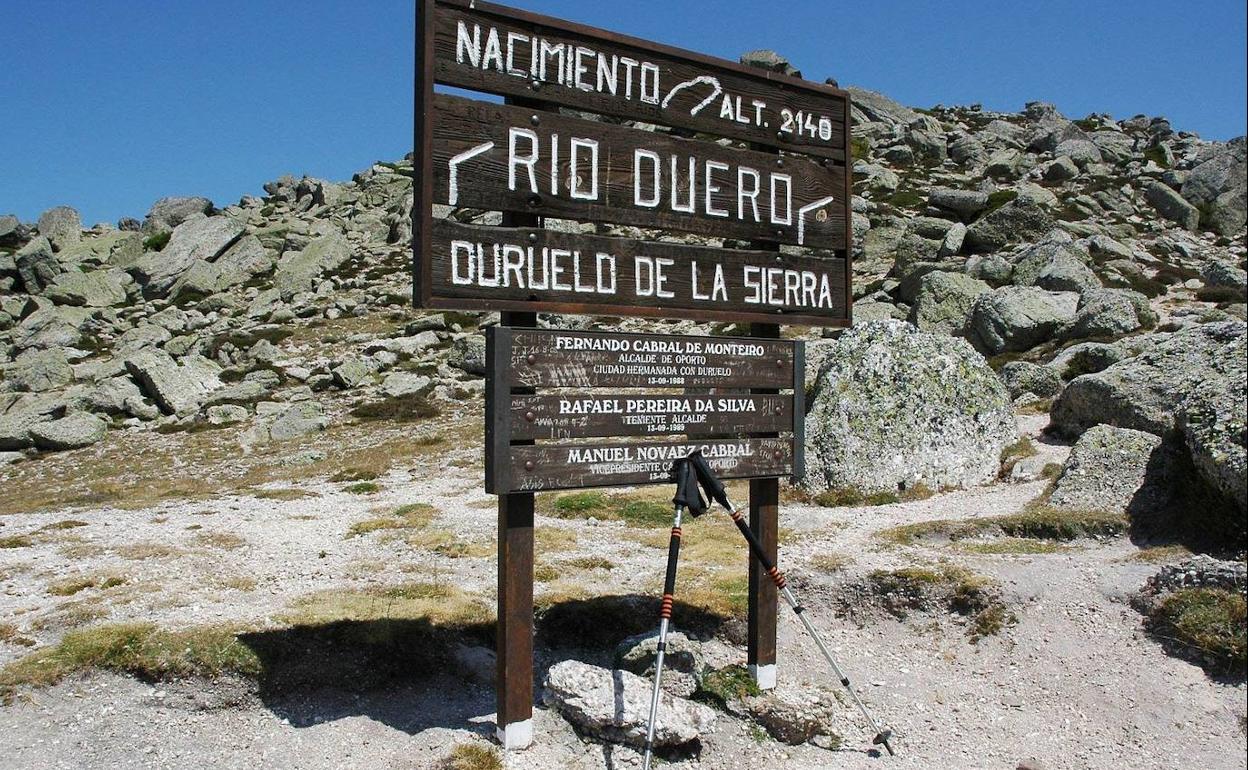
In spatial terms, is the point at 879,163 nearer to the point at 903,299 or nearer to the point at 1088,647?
the point at 903,299

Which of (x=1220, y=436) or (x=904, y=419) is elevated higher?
(x=904, y=419)

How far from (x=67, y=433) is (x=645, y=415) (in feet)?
99.1

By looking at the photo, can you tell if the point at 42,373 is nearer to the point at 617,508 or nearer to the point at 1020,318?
the point at 617,508

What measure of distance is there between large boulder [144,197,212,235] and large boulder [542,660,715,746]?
8222 cm

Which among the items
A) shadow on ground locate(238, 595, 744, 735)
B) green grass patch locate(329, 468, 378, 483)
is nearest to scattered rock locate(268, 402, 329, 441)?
green grass patch locate(329, 468, 378, 483)

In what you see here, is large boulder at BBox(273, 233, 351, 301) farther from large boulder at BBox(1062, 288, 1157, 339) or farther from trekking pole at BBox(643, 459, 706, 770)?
trekking pole at BBox(643, 459, 706, 770)

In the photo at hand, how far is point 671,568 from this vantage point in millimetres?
8023

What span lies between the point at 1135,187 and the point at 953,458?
6233 cm

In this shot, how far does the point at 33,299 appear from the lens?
5934 cm

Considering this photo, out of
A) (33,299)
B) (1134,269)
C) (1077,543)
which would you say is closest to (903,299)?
(1134,269)

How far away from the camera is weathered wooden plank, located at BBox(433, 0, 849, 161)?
7.41 meters

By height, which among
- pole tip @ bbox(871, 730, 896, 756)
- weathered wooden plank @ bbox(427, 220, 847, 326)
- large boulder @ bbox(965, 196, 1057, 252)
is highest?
large boulder @ bbox(965, 196, 1057, 252)

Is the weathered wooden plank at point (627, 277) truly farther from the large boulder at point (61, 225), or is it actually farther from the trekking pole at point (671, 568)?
the large boulder at point (61, 225)

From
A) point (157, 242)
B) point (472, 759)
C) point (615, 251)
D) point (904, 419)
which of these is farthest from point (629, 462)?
point (157, 242)
